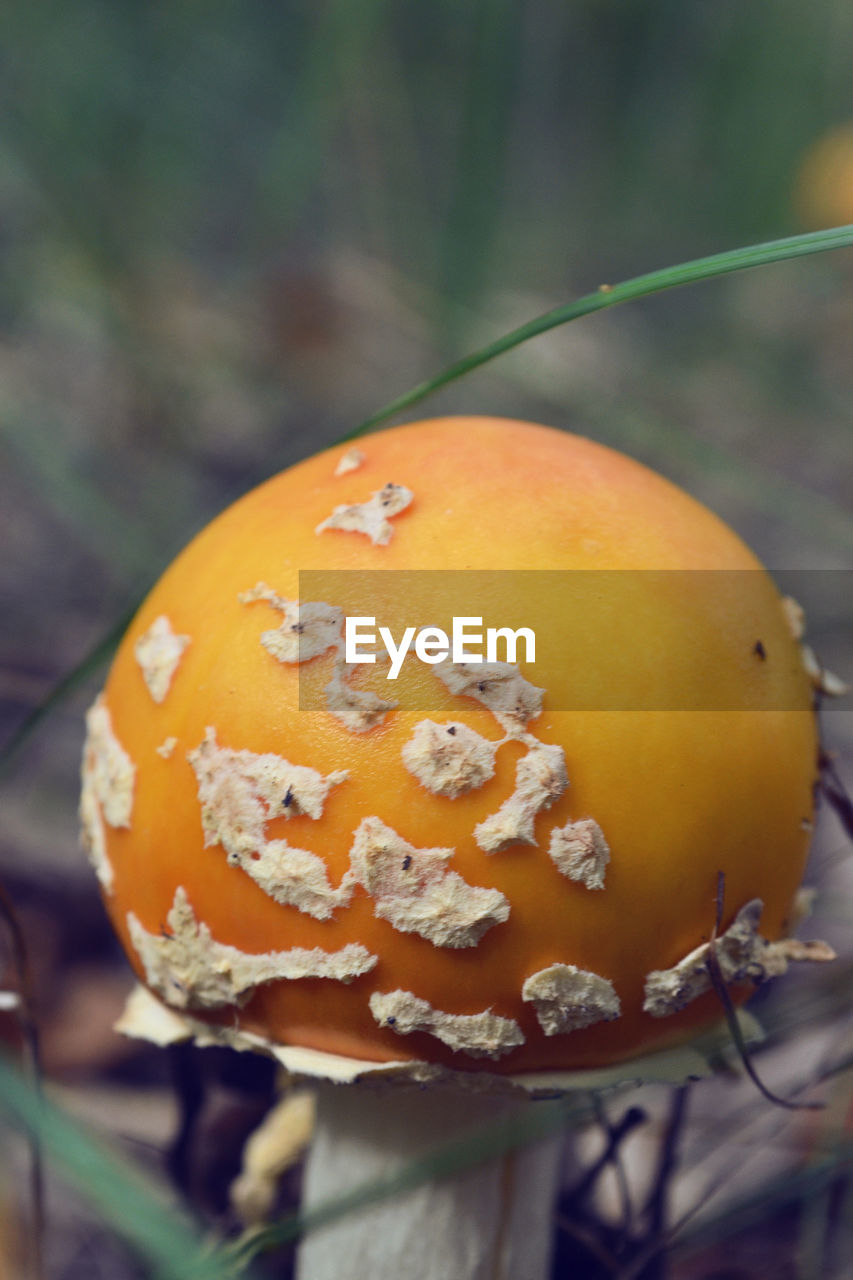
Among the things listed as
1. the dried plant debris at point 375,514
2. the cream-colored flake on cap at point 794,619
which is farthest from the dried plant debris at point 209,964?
the cream-colored flake on cap at point 794,619

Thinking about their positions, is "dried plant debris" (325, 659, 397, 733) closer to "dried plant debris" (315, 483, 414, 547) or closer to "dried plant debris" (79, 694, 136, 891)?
"dried plant debris" (315, 483, 414, 547)

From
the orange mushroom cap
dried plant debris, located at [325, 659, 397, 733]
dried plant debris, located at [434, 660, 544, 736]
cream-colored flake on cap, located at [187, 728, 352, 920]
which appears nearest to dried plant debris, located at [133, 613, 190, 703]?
the orange mushroom cap

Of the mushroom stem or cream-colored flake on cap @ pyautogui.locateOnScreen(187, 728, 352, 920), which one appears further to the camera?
the mushroom stem

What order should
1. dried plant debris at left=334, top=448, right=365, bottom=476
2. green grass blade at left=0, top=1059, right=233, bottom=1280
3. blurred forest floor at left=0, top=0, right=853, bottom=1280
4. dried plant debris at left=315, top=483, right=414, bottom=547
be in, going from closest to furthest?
green grass blade at left=0, top=1059, right=233, bottom=1280 → dried plant debris at left=315, top=483, right=414, bottom=547 → dried plant debris at left=334, top=448, right=365, bottom=476 → blurred forest floor at left=0, top=0, right=853, bottom=1280

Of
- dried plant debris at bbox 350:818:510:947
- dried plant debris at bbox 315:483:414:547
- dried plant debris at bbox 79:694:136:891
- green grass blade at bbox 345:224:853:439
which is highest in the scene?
green grass blade at bbox 345:224:853:439

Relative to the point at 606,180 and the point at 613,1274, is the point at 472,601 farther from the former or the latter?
the point at 606,180

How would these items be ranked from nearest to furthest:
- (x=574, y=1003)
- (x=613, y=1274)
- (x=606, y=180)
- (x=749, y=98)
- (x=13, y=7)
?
1. (x=574, y=1003)
2. (x=613, y=1274)
3. (x=13, y=7)
4. (x=749, y=98)
5. (x=606, y=180)

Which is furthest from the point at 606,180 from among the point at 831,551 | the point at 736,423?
the point at 831,551

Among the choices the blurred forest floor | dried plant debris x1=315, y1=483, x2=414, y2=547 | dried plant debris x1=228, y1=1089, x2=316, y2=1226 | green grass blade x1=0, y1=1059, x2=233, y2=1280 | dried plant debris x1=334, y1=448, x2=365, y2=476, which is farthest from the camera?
the blurred forest floor

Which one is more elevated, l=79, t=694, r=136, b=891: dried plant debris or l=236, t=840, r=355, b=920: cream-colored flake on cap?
l=79, t=694, r=136, b=891: dried plant debris
